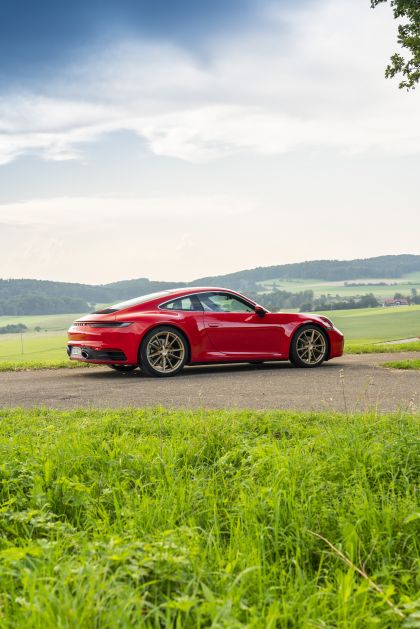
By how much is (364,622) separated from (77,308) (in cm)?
9187

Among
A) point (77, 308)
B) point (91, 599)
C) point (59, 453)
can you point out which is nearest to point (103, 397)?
point (59, 453)

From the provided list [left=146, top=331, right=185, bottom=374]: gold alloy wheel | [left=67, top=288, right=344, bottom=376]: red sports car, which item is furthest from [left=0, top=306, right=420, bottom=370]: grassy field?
[left=146, top=331, right=185, bottom=374]: gold alloy wheel

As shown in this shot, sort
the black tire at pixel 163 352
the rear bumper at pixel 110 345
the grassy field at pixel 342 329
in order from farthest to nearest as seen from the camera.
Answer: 1. the grassy field at pixel 342 329
2. the black tire at pixel 163 352
3. the rear bumper at pixel 110 345

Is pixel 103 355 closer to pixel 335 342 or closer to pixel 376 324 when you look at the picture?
pixel 335 342

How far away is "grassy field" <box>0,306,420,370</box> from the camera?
163ft

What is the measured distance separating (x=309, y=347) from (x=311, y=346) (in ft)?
0.17

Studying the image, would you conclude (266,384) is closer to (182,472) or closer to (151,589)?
(182,472)

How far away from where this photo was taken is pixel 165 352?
450 inches

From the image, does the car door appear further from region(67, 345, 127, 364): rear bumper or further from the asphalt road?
region(67, 345, 127, 364): rear bumper

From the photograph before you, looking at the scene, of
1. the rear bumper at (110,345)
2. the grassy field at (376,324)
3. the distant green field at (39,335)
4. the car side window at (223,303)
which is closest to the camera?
the rear bumper at (110,345)

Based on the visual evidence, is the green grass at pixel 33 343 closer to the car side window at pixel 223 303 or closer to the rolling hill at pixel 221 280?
the rolling hill at pixel 221 280

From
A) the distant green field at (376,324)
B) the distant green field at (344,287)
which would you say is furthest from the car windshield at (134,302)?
the distant green field at (344,287)

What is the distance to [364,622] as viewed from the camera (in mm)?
2861

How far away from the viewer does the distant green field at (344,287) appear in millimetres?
83312
